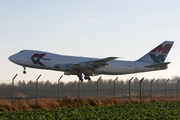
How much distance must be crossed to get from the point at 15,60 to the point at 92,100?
28228 millimetres

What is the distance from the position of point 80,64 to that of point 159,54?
15717mm

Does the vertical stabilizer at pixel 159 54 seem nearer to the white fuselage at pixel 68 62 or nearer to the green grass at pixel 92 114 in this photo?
the white fuselage at pixel 68 62

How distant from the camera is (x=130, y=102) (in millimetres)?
32938

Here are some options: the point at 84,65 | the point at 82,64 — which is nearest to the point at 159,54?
the point at 84,65

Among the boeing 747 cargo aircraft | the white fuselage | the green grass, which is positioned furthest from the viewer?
the white fuselage

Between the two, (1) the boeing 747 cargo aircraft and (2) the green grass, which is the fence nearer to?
(1) the boeing 747 cargo aircraft

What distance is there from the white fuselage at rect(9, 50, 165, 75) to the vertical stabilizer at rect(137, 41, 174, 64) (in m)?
2.14

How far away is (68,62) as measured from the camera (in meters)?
57.1

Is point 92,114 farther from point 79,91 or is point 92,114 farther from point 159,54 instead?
point 159,54

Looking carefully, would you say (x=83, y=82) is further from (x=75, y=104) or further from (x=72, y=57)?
(x=75, y=104)

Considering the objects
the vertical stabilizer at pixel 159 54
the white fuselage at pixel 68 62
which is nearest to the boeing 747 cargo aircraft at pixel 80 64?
the white fuselage at pixel 68 62

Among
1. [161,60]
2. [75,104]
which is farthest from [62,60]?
[75,104]

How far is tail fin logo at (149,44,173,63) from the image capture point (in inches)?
2539

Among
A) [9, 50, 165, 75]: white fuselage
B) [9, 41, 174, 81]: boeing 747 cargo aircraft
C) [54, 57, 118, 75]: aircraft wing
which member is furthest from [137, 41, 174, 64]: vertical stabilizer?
[54, 57, 118, 75]: aircraft wing
